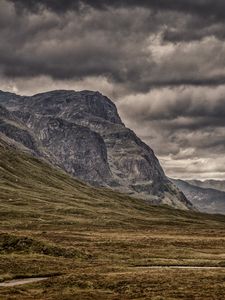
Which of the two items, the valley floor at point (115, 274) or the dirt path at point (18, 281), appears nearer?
the valley floor at point (115, 274)

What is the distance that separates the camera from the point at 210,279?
56.5 metres

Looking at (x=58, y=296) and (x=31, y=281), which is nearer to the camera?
(x=58, y=296)

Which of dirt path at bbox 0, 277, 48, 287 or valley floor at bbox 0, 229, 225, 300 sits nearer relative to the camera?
valley floor at bbox 0, 229, 225, 300

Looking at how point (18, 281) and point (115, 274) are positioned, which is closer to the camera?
point (18, 281)

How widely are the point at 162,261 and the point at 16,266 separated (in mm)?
23079

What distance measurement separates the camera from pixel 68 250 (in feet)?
261

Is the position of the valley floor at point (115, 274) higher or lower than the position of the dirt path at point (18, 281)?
higher

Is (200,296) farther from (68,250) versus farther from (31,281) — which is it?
(68,250)

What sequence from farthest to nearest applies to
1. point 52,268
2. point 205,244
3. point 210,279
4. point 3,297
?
point 205,244, point 52,268, point 210,279, point 3,297

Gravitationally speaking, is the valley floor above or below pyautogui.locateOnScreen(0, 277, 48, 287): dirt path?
above

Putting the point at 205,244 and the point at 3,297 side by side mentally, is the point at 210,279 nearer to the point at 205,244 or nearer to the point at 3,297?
the point at 3,297

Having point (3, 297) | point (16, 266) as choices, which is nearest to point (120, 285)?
point (3, 297)

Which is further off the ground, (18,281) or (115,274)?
(115,274)

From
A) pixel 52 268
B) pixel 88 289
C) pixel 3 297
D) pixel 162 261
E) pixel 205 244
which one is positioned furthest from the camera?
pixel 205 244
